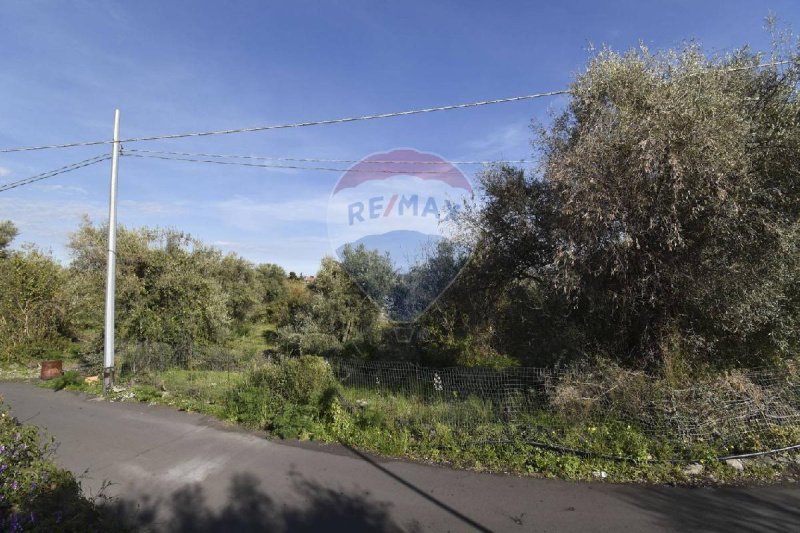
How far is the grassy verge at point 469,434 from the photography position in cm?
534

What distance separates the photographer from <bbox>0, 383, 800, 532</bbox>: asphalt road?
14.2 feet

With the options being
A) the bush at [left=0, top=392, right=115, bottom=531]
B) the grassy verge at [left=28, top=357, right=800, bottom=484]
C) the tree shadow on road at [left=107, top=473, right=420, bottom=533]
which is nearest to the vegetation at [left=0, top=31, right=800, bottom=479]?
the grassy verge at [left=28, top=357, right=800, bottom=484]

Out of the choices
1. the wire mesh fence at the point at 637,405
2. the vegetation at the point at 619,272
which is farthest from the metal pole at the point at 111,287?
the wire mesh fence at the point at 637,405

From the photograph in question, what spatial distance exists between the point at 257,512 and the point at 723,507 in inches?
184

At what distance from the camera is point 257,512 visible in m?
4.63

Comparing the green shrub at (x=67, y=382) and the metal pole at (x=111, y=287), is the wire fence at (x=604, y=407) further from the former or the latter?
the green shrub at (x=67, y=382)

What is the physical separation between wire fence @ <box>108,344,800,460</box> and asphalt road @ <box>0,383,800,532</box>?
80cm

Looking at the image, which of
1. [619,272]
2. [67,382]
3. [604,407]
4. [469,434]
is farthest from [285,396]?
[67,382]

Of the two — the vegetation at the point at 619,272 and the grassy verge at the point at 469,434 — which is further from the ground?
the vegetation at the point at 619,272

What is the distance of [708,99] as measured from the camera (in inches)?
246

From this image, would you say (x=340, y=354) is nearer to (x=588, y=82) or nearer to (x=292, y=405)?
(x=292, y=405)

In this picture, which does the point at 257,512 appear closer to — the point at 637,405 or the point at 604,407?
the point at 604,407

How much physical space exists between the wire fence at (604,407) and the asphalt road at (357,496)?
80 centimetres

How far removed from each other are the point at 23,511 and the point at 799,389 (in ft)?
28.2
